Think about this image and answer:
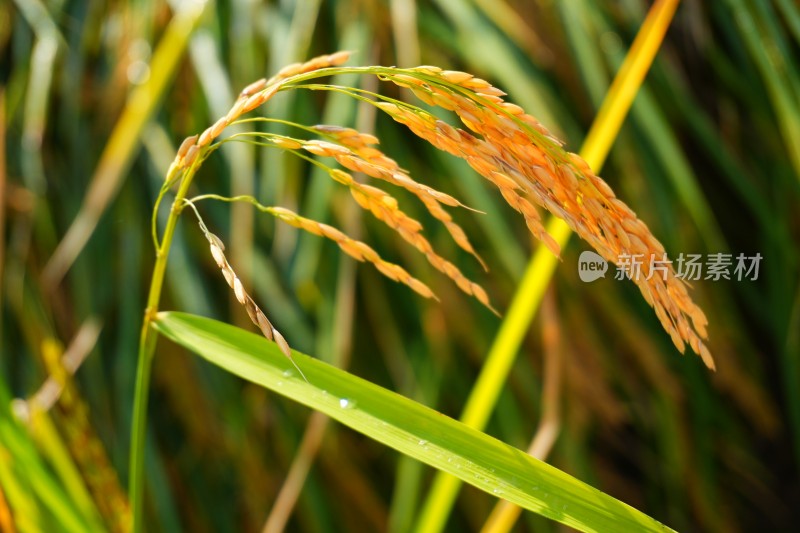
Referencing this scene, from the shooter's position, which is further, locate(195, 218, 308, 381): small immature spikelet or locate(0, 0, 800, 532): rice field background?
locate(0, 0, 800, 532): rice field background

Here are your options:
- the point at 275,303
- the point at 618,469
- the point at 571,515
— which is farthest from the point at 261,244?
the point at 571,515
